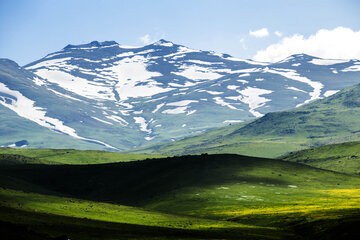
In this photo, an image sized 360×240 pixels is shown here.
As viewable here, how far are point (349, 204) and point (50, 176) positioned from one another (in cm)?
11068

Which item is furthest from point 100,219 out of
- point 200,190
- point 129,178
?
point 129,178

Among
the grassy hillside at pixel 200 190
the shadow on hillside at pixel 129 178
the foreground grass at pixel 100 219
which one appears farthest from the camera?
the shadow on hillside at pixel 129 178

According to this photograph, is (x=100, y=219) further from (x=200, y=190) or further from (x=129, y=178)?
(x=129, y=178)

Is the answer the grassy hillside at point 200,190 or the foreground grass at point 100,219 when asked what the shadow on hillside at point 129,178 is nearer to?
the grassy hillside at point 200,190

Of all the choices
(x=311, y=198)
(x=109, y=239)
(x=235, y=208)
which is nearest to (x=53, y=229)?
(x=109, y=239)

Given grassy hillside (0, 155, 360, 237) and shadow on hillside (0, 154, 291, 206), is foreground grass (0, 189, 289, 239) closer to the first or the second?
grassy hillside (0, 155, 360, 237)

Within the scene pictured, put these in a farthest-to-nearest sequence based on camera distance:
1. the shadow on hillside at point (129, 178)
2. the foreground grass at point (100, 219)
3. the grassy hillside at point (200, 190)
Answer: the shadow on hillside at point (129, 178), the grassy hillside at point (200, 190), the foreground grass at point (100, 219)

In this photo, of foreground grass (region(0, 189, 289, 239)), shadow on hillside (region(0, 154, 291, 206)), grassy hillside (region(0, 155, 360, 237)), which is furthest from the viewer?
shadow on hillside (region(0, 154, 291, 206))

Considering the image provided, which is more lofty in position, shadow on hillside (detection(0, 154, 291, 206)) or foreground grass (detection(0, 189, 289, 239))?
shadow on hillside (detection(0, 154, 291, 206))

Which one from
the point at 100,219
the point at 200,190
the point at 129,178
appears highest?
the point at 129,178

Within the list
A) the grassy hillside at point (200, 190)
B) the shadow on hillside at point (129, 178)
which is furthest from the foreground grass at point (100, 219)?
the shadow on hillside at point (129, 178)

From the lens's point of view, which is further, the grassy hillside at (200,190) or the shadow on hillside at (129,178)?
the shadow on hillside at (129,178)

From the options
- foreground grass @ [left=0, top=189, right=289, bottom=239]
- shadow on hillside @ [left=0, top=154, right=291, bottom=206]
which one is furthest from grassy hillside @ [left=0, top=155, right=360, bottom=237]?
foreground grass @ [left=0, top=189, right=289, bottom=239]

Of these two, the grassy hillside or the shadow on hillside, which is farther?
the shadow on hillside
